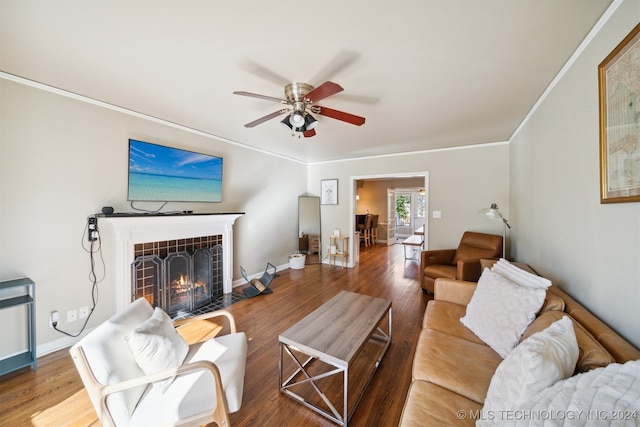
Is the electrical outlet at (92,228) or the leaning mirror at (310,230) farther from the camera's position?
the leaning mirror at (310,230)

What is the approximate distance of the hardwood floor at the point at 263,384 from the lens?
1485 mm

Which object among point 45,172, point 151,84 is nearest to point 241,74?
point 151,84

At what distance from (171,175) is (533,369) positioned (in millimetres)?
3594

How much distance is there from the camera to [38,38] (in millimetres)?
1472

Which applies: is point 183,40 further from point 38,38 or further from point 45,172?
point 45,172

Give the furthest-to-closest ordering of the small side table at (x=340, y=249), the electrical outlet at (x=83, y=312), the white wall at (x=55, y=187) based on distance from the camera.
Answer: the small side table at (x=340, y=249) < the electrical outlet at (x=83, y=312) < the white wall at (x=55, y=187)

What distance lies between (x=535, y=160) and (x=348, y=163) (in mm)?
3215

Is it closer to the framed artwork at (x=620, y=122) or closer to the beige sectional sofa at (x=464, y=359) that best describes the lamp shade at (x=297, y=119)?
the framed artwork at (x=620, y=122)

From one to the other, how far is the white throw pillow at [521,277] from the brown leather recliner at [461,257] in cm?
100

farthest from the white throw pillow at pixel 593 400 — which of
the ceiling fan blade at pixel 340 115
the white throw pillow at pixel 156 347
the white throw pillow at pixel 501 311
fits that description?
the ceiling fan blade at pixel 340 115

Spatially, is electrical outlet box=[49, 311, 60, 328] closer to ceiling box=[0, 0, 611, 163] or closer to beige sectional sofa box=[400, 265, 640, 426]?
ceiling box=[0, 0, 611, 163]

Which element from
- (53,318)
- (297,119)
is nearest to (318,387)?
(297,119)

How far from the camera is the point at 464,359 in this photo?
1.40 m

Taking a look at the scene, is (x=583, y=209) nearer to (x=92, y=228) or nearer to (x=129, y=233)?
(x=129, y=233)
